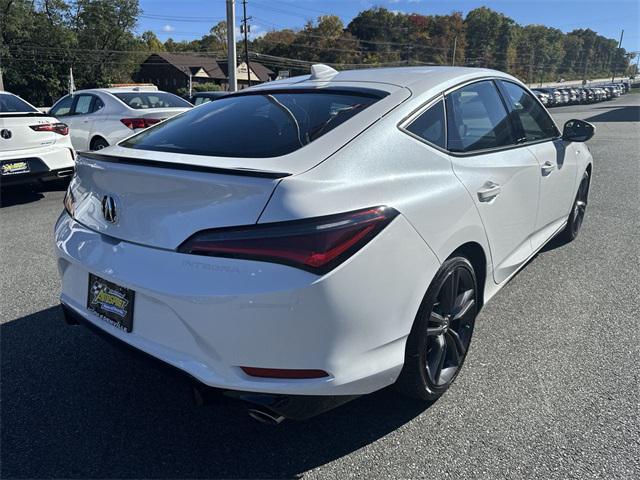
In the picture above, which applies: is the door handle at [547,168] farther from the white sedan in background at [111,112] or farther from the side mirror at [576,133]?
the white sedan in background at [111,112]

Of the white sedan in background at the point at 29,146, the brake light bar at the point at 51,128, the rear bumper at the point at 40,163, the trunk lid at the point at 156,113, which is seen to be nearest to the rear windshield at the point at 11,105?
the white sedan in background at the point at 29,146

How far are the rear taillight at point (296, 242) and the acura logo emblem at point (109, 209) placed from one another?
0.55 meters

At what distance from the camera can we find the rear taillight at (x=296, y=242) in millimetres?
1745

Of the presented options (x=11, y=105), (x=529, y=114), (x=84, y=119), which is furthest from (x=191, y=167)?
(x=84, y=119)

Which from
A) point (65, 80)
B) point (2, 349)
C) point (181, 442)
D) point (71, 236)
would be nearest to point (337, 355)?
point (181, 442)

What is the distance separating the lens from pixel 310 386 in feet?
6.09

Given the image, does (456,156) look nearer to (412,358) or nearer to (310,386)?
(412,358)

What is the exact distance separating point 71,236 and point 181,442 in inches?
42.7

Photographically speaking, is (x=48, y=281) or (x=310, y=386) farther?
(x=48, y=281)

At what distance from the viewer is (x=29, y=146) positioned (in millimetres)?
6570

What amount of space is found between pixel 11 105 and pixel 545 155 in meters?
6.79

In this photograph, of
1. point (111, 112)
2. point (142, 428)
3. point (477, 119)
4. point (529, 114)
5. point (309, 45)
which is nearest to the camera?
point (142, 428)

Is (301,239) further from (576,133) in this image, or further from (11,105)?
(11,105)

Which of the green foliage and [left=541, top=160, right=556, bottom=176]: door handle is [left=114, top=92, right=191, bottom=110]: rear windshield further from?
the green foliage
